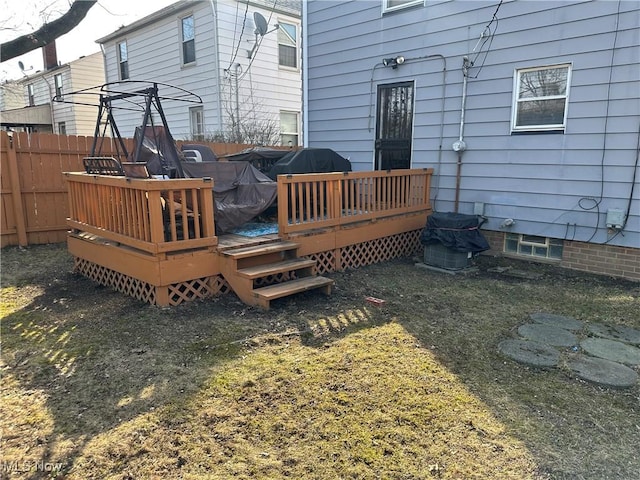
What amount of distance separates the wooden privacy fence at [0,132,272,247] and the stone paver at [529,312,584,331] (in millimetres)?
7251

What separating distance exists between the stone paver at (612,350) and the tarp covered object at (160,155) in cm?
470

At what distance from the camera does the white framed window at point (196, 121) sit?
493 inches

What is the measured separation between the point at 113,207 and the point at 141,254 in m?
0.84

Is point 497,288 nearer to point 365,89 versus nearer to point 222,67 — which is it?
point 365,89

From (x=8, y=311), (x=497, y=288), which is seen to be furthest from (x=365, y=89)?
(x=8, y=311)

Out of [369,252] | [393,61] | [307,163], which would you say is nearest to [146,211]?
[307,163]

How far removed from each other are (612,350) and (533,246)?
3.08 meters

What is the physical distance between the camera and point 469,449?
2369mm

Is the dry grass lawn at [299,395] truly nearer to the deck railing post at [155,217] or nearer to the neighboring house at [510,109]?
the deck railing post at [155,217]

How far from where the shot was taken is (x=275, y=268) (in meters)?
4.78

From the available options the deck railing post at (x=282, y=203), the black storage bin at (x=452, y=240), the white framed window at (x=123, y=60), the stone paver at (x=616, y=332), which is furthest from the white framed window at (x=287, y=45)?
the stone paver at (x=616, y=332)

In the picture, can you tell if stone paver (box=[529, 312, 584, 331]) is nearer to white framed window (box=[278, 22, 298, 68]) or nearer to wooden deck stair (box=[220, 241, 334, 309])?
wooden deck stair (box=[220, 241, 334, 309])

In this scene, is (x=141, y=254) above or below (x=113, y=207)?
below

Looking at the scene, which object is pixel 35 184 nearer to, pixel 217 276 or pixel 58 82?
pixel 217 276
